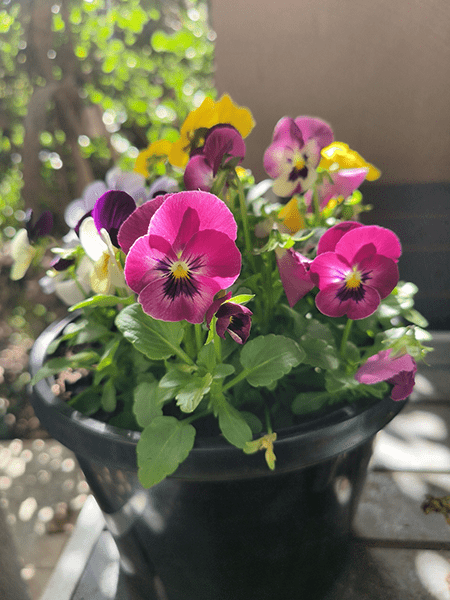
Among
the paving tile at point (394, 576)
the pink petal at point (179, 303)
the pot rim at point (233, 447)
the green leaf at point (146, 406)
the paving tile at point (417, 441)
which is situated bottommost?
the paving tile at point (417, 441)

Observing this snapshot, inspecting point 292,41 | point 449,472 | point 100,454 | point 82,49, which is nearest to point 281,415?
point 100,454

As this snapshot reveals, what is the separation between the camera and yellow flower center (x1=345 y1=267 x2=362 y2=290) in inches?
19.4

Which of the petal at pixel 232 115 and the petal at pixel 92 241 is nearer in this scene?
the petal at pixel 92 241

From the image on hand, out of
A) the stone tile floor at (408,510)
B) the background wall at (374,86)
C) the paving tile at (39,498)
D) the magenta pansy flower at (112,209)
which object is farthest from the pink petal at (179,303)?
the paving tile at (39,498)

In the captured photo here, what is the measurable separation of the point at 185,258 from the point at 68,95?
1.86 metres

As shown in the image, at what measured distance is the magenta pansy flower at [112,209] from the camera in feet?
1.56

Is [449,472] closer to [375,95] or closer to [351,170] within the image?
[351,170]

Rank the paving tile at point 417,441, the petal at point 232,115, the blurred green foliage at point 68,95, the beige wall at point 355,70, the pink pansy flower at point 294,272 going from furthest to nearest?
1. the blurred green foliage at point 68,95
2. the beige wall at point 355,70
3. the paving tile at point 417,441
4. the petal at point 232,115
5. the pink pansy flower at point 294,272

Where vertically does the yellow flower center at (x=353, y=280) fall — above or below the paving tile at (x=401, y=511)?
above

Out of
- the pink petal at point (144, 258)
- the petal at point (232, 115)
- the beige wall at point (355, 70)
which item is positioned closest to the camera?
the pink petal at point (144, 258)

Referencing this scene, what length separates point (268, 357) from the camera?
0.51 metres

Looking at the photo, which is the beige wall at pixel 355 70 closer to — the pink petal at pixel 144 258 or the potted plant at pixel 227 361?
the potted plant at pixel 227 361

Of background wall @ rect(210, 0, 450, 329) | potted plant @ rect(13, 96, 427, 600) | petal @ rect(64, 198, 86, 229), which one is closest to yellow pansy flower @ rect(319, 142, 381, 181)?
potted plant @ rect(13, 96, 427, 600)

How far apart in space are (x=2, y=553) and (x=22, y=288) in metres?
1.89
